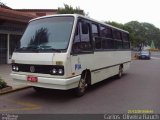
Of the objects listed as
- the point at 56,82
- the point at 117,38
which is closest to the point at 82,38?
the point at 56,82

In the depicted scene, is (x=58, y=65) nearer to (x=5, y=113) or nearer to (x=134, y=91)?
(x=5, y=113)

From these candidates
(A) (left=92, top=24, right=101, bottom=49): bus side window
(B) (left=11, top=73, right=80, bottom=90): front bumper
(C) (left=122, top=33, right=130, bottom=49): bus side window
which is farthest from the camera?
(C) (left=122, top=33, right=130, bottom=49): bus side window

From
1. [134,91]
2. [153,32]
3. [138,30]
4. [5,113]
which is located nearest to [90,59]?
[134,91]

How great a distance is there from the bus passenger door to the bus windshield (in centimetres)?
33

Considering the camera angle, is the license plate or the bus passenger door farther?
the bus passenger door

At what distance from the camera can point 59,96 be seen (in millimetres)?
8617

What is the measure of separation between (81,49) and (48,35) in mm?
1130

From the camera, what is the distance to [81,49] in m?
8.42

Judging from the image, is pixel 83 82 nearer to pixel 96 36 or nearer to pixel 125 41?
pixel 96 36

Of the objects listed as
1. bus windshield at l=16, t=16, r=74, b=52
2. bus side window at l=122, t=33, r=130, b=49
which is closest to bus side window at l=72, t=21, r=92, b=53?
bus windshield at l=16, t=16, r=74, b=52

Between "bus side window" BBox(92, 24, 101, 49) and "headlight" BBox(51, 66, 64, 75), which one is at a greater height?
"bus side window" BBox(92, 24, 101, 49)

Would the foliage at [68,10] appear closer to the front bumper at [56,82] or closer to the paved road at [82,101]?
the paved road at [82,101]

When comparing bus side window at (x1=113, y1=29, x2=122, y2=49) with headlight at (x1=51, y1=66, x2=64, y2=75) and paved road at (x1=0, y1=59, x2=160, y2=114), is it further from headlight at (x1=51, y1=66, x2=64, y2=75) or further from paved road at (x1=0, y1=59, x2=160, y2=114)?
headlight at (x1=51, y1=66, x2=64, y2=75)

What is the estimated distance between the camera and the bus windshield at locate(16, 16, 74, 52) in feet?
25.8
